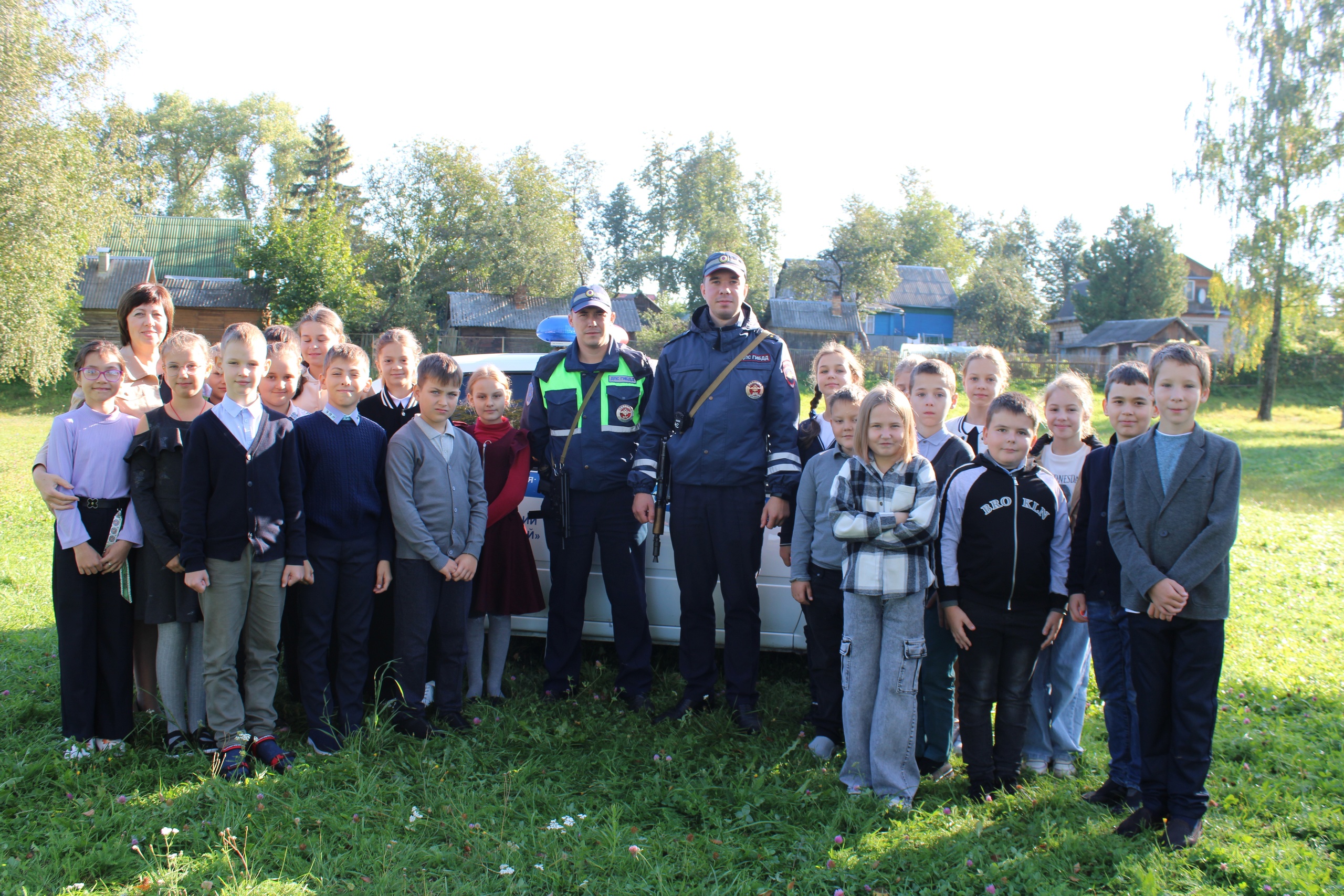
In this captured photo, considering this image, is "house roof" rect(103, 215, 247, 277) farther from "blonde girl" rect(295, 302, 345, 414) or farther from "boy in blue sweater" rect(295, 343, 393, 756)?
"boy in blue sweater" rect(295, 343, 393, 756)

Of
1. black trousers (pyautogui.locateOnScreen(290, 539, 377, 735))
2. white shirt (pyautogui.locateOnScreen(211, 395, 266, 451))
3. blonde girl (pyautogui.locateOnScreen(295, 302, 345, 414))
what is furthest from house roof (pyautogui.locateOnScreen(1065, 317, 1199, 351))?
white shirt (pyautogui.locateOnScreen(211, 395, 266, 451))

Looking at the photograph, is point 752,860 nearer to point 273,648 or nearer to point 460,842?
point 460,842

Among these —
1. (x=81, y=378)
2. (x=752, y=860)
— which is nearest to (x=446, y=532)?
(x=81, y=378)

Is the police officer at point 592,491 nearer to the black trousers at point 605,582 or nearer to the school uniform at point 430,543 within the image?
the black trousers at point 605,582

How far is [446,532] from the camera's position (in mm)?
3766

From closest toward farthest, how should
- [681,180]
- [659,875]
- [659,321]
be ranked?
[659,875] < [659,321] < [681,180]

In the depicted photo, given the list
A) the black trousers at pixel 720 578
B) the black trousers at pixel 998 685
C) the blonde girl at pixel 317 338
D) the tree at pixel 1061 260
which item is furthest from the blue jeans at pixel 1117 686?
the tree at pixel 1061 260

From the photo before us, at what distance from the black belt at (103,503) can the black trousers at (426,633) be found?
3.73 feet

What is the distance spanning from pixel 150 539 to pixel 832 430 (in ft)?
9.70

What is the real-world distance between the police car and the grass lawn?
1.00 ft

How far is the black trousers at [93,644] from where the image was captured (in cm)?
340

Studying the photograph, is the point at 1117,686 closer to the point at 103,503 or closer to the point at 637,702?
the point at 637,702

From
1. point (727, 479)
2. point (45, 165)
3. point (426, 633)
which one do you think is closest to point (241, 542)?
point (426, 633)

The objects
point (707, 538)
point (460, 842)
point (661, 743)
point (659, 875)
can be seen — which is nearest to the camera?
point (659, 875)
